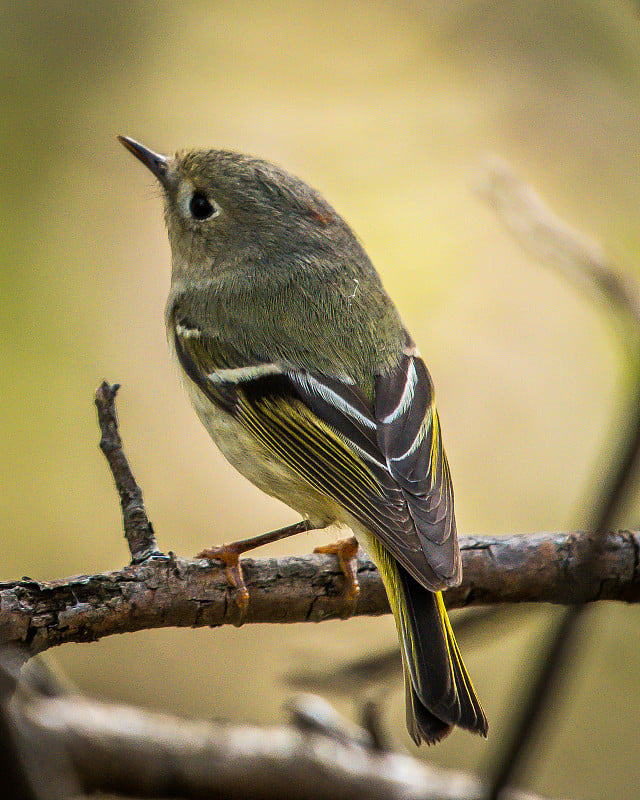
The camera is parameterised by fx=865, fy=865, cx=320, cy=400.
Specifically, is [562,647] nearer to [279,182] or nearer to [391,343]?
[391,343]

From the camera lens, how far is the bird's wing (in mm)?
1642

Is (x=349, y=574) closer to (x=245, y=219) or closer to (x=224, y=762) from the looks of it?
(x=224, y=762)

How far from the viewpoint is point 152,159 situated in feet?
8.48

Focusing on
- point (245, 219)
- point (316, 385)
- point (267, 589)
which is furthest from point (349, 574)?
point (245, 219)

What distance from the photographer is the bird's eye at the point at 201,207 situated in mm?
2441

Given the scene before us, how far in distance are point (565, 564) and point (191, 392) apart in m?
0.99

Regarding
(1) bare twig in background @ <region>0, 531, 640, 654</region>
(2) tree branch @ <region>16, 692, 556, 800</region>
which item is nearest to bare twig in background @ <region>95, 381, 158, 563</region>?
(1) bare twig in background @ <region>0, 531, 640, 654</region>

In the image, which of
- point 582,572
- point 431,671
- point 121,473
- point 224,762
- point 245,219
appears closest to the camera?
point 582,572

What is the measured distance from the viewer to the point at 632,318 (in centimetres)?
98

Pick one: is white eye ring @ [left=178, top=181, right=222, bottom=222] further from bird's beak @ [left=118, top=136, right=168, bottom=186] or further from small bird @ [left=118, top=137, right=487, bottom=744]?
bird's beak @ [left=118, top=136, right=168, bottom=186]

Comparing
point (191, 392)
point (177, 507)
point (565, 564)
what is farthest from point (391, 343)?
point (177, 507)

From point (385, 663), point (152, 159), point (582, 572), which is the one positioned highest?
point (152, 159)

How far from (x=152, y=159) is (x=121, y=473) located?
4.16 ft

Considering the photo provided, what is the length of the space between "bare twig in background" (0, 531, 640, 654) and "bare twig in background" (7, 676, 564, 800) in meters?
0.42
